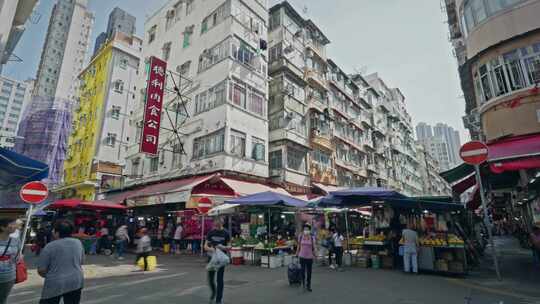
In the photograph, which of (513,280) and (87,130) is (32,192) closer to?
(513,280)

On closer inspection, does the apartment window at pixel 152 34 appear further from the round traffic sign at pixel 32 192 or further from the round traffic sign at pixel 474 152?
the round traffic sign at pixel 474 152

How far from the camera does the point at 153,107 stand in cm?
1925

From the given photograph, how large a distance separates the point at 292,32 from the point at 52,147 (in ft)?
136

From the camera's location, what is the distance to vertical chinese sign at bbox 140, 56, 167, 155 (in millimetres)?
18469

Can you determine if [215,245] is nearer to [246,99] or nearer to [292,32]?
[246,99]

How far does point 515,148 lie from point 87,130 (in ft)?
129

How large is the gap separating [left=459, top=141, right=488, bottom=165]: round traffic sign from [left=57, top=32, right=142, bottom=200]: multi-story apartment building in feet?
93.9

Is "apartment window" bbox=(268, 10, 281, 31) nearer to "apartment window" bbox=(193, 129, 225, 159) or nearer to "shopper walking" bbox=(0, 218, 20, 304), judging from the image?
"apartment window" bbox=(193, 129, 225, 159)

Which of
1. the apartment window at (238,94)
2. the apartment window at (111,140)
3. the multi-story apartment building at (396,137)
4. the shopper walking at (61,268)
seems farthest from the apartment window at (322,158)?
the shopper walking at (61,268)

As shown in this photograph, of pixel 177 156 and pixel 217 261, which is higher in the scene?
pixel 177 156

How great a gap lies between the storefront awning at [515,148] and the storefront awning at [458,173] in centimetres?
96

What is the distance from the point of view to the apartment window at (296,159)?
2319 cm

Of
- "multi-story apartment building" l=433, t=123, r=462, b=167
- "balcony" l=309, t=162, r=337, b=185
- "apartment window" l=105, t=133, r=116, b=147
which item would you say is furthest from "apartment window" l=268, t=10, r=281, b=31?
"multi-story apartment building" l=433, t=123, r=462, b=167

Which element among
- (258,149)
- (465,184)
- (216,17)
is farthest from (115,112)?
(465,184)
